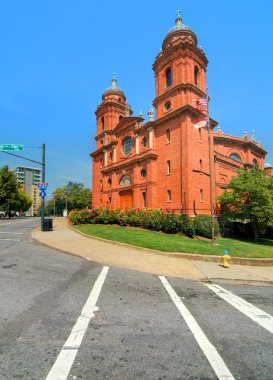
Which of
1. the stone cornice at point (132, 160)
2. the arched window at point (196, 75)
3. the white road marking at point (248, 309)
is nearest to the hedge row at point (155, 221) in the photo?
the stone cornice at point (132, 160)

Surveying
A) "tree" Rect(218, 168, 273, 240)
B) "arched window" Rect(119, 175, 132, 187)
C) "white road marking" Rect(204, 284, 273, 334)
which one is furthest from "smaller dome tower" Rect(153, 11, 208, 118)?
"white road marking" Rect(204, 284, 273, 334)

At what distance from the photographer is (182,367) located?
2.80 m

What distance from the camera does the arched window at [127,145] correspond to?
3441cm

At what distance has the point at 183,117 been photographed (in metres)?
25.5

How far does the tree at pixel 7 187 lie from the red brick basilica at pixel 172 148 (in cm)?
2536

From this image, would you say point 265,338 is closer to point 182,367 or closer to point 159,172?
point 182,367

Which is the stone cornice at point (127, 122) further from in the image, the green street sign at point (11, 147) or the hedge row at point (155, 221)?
the green street sign at point (11, 147)

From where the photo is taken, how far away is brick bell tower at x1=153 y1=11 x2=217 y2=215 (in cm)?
2461

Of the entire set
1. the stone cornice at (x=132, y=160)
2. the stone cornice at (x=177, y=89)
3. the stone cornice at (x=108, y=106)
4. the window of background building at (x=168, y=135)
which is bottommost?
the stone cornice at (x=132, y=160)

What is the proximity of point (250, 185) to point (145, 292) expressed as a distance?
19259 mm

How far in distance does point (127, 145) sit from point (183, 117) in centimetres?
1188

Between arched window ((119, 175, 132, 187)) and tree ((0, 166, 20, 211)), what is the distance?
2958 cm

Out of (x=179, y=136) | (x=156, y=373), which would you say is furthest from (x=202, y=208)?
(x=156, y=373)

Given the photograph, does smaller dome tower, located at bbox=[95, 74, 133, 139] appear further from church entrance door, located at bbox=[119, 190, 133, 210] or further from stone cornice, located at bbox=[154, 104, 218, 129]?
stone cornice, located at bbox=[154, 104, 218, 129]
